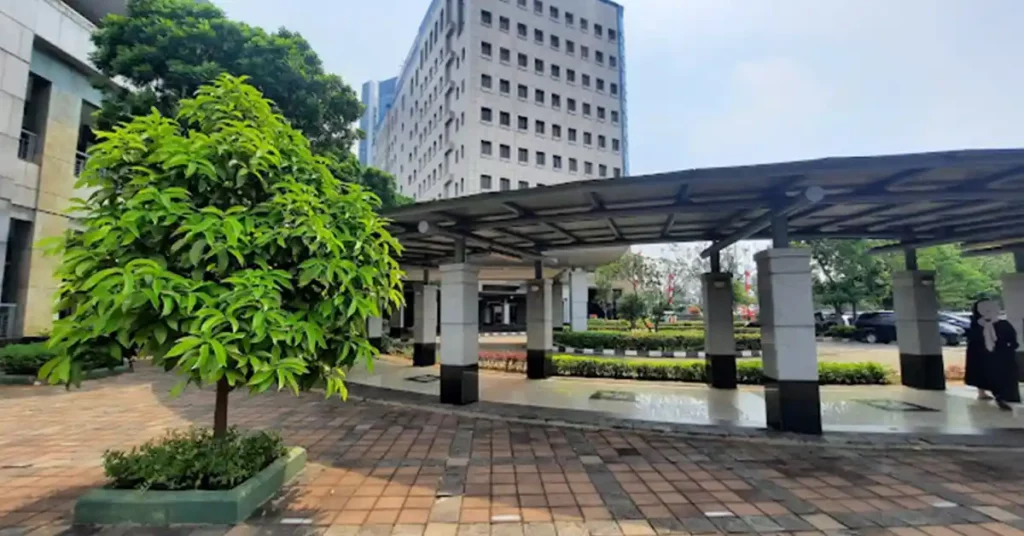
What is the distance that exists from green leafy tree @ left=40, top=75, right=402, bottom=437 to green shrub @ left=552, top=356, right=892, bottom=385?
782 centimetres

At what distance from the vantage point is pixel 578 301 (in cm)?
2450

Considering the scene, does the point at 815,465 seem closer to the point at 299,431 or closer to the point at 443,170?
the point at 299,431

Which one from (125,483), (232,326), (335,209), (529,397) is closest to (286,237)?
(335,209)

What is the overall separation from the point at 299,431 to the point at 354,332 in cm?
320

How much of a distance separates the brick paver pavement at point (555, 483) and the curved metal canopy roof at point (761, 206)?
2.95 metres

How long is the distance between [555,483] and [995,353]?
25.9 ft

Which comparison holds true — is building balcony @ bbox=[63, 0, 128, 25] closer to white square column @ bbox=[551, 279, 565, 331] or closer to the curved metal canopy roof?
the curved metal canopy roof

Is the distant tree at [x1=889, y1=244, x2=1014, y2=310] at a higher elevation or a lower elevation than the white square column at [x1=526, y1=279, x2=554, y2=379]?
higher

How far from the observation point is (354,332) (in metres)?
3.98

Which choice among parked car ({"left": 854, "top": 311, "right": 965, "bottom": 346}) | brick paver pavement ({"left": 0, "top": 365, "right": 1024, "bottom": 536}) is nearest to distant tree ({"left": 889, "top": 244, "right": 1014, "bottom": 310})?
parked car ({"left": 854, "top": 311, "right": 965, "bottom": 346})

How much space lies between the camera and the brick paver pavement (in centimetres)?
342

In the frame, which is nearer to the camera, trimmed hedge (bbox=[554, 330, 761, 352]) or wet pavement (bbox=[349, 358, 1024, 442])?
wet pavement (bbox=[349, 358, 1024, 442])

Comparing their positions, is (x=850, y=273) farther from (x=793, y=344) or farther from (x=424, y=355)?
(x=793, y=344)

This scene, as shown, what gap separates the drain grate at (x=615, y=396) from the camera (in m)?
8.23
